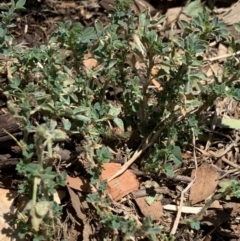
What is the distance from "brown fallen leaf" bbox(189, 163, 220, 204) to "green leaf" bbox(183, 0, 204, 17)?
42.4 inches

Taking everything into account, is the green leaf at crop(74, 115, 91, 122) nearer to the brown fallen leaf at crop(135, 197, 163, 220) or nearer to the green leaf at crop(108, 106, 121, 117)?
the green leaf at crop(108, 106, 121, 117)

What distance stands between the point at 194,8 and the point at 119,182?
1.30 metres

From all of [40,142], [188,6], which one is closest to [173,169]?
[40,142]

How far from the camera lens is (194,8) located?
3.36 metres

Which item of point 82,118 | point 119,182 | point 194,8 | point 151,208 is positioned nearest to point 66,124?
point 82,118

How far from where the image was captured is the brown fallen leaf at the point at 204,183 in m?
2.55

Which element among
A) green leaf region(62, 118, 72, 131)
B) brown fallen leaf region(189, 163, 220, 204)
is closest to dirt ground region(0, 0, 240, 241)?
brown fallen leaf region(189, 163, 220, 204)

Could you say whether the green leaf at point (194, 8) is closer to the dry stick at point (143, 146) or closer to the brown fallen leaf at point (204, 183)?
the dry stick at point (143, 146)

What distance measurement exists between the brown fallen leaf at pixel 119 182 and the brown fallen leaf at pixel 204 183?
0.83 feet

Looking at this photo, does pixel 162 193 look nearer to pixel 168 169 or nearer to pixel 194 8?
pixel 168 169

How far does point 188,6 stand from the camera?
3.36 meters

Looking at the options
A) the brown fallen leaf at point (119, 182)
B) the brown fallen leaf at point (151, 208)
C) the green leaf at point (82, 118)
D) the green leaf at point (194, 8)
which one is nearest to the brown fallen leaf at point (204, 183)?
the brown fallen leaf at point (151, 208)

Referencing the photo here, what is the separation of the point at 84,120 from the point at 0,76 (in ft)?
2.24

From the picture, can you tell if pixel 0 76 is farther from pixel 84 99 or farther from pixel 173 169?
pixel 173 169
